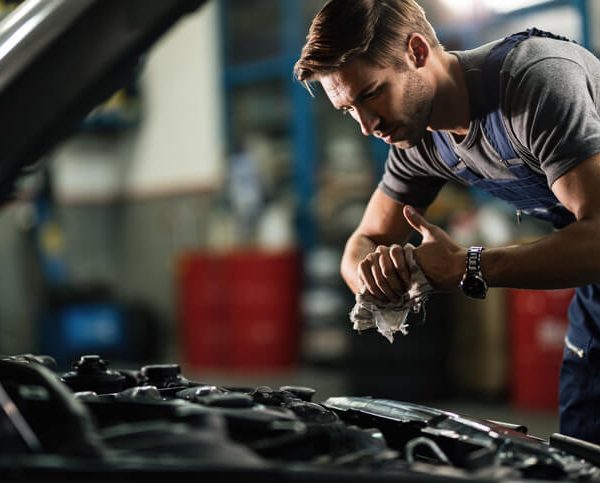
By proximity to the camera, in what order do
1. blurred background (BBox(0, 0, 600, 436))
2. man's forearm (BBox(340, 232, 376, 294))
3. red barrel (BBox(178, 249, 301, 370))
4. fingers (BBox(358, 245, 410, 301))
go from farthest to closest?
red barrel (BBox(178, 249, 301, 370)) → blurred background (BBox(0, 0, 600, 436)) → man's forearm (BBox(340, 232, 376, 294)) → fingers (BBox(358, 245, 410, 301))

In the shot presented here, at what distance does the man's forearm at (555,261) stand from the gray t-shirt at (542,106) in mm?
140

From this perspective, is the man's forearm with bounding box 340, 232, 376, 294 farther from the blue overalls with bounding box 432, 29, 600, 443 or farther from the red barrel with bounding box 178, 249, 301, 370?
the red barrel with bounding box 178, 249, 301, 370

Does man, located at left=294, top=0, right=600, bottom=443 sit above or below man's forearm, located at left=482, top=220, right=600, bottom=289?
above

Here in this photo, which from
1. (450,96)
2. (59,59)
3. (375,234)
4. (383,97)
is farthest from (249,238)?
(59,59)

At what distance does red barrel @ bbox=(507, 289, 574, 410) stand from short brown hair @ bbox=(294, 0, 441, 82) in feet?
13.1

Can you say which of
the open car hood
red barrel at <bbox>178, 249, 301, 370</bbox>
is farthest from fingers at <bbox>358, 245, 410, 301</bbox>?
red barrel at <bbox>178, 249, 301, 370</bbox>

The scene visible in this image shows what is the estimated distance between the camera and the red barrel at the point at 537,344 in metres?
5.59

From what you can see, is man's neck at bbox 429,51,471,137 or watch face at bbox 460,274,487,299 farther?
man's neck at bbox 429,51,471,137

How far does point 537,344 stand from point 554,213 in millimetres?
3747

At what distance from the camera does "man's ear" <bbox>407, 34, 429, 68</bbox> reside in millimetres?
1789

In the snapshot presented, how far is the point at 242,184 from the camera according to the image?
855cm

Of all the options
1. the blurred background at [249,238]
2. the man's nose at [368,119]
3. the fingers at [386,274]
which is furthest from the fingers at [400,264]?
the blurred background at [249,238]

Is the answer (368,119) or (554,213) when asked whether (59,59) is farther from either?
(554,213)

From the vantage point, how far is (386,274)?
1667mm
